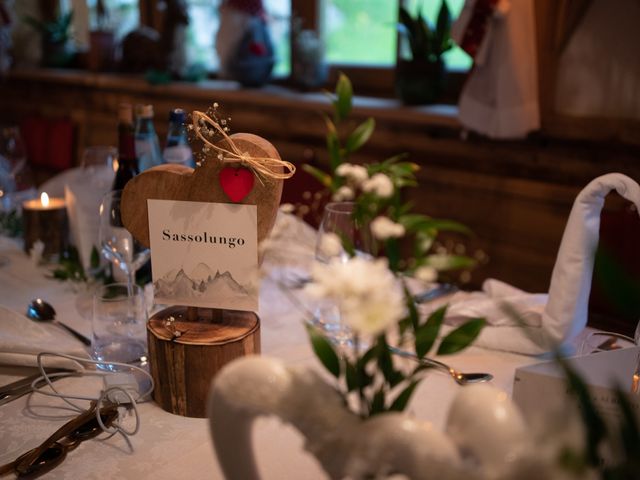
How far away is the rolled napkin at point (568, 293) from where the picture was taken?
976 millimetres

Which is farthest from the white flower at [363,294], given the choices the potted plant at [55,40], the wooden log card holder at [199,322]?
the potted plant at [55,40]

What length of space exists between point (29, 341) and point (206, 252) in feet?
1.24

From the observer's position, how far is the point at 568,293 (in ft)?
3.32

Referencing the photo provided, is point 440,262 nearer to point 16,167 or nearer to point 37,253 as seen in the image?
point 37,253

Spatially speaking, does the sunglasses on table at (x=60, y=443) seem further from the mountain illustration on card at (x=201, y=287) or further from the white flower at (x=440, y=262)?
the white flower at (x=440, y=262)

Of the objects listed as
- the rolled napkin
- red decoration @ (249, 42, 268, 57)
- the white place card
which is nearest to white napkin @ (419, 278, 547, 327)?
the rolled napkin

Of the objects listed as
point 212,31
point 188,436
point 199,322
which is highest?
point 212,31

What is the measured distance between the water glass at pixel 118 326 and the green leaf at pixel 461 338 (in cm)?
57

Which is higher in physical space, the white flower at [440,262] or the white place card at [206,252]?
the white flower at [440,262]

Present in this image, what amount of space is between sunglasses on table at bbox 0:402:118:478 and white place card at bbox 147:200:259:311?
168 mm

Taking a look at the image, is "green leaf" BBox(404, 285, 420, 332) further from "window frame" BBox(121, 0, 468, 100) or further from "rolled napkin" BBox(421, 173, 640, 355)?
"window frame" BBox(121, 0, 468, 100)

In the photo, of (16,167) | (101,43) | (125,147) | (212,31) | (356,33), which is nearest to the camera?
(125,147)

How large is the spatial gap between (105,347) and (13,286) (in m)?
0.45

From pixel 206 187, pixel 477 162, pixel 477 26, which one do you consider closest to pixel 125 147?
pixel 206 187
